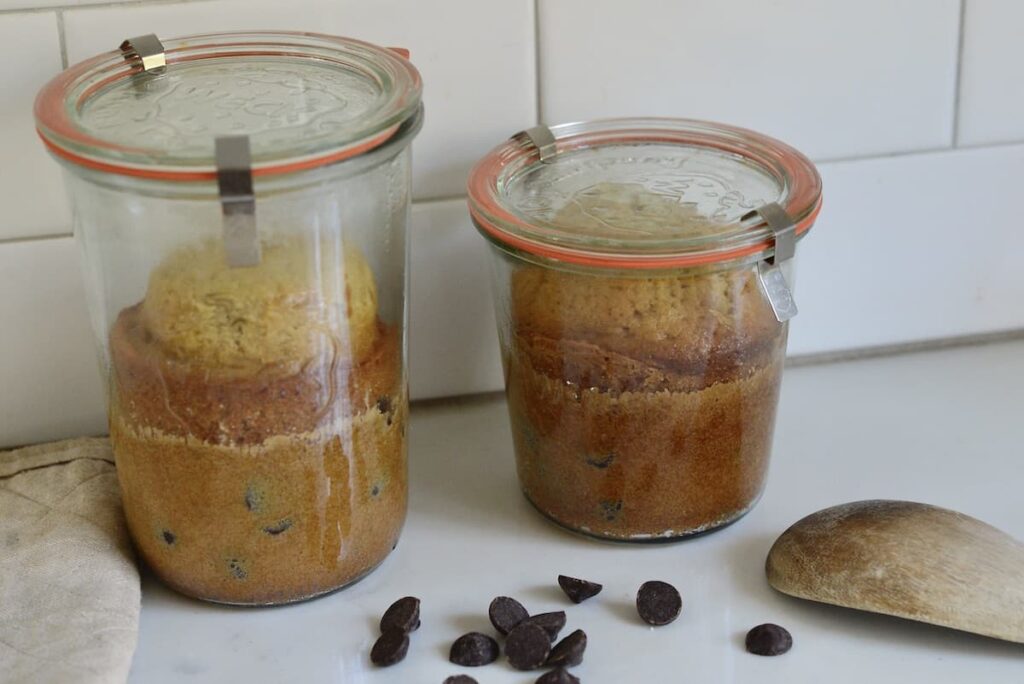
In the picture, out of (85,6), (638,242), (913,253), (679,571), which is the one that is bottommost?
(679,571)

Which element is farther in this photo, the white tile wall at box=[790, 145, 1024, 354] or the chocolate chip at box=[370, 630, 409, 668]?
the white tile wall at box=[790, 145, 1024, 354]

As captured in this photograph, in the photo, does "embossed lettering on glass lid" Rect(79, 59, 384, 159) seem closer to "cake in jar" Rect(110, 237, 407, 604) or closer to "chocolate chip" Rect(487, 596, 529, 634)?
"cake in jar" Rect(110, 237, 407, 604)

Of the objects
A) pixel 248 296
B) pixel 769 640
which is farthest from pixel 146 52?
pixel 769 640

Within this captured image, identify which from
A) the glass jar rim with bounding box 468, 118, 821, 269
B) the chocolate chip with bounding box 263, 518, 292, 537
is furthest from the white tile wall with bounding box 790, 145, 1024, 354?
the chocolate chip with bounding box 263, 518, 292, 537

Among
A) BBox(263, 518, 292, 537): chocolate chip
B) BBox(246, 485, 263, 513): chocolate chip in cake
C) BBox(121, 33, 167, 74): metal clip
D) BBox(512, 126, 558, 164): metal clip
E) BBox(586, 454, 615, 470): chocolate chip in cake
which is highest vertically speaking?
BBox(121, 33, 167, 74): metal clip

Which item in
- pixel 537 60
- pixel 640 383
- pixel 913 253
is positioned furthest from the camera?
pixel 913 253

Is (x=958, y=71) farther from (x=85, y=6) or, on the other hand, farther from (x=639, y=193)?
(x=85, y=6)

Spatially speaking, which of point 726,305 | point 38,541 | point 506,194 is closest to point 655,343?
point 726,305
